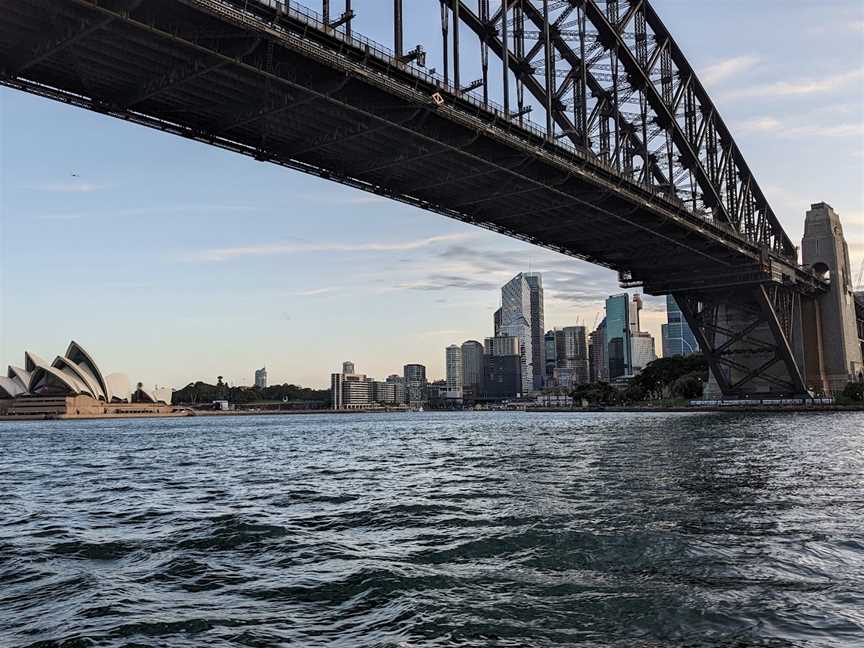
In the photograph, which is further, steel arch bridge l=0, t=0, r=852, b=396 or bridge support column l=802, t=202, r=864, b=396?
bridge support column l=802, t=202, r=864, b=396

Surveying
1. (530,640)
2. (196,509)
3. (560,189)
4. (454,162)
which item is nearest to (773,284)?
(560,189)

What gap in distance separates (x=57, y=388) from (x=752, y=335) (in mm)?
112353

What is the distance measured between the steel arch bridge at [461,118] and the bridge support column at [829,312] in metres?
9.04

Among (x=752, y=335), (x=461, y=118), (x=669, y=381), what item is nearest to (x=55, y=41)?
(x=461, y=118)

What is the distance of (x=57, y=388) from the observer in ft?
426

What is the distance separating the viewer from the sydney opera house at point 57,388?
422 feet

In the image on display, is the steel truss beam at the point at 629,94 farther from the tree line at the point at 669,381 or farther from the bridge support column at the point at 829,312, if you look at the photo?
the tree line at the point at 669,381

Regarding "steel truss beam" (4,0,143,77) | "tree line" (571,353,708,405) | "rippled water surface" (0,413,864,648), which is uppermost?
"steel truss beam" (4,0,143,77)

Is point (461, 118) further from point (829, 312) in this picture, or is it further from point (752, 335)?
point (829, 312)

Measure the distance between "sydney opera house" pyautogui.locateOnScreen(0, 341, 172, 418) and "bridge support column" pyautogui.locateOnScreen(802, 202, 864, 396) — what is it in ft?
376

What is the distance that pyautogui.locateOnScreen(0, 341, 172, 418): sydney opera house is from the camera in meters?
129

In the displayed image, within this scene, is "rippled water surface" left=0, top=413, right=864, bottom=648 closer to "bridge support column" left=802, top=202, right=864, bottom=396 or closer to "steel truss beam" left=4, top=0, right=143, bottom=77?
"steel truss beam" left=4, top=0, right=143, bottom=77

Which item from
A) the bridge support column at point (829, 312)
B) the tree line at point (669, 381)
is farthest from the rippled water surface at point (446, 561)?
the tree line at point (669, 381)

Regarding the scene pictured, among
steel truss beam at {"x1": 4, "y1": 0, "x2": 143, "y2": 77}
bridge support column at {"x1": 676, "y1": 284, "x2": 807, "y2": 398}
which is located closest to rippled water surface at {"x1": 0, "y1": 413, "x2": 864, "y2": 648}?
steel truss beam at {"x1": 4, "y1": 0, "x2": 143, "y2": 77}
